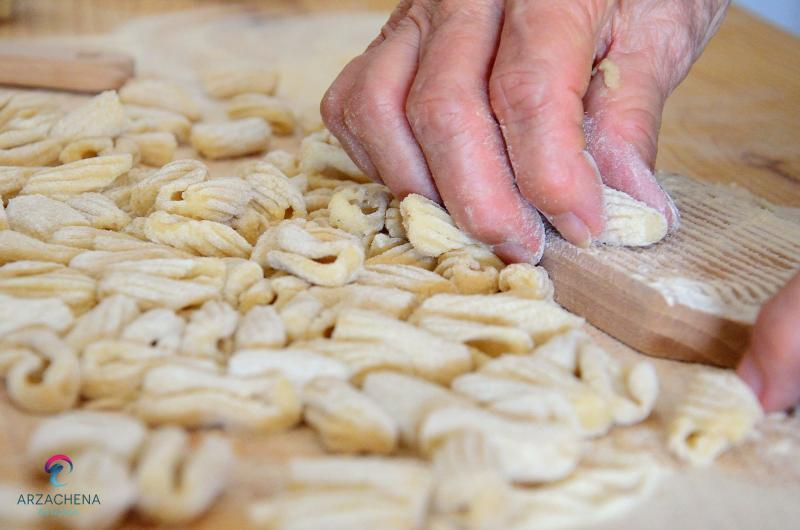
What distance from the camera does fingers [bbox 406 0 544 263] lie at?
113 centimetres

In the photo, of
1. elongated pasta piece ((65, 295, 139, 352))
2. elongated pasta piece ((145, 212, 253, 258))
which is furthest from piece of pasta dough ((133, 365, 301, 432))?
elongated pasta piece ((145, 212, 253, 258))

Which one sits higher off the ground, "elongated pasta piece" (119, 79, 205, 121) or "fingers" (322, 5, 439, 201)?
"fingers" (322, 5, 439, 201)

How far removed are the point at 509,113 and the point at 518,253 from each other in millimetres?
203

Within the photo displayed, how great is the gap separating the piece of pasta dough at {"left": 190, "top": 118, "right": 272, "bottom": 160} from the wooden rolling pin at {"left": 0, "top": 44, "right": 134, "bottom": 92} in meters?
0.37

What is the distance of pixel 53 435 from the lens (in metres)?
0.79

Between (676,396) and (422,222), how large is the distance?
422mm

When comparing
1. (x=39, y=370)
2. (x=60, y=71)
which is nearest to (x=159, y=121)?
(x=60, y=71)

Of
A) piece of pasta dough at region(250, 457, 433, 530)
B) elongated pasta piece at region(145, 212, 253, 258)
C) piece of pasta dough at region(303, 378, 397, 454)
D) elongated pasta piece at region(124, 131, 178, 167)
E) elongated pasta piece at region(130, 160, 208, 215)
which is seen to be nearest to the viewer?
piece of pasta dough at region(250, 457, 433, 530)

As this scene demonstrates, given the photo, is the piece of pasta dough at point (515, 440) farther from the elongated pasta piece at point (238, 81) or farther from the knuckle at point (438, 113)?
the elongated pasta piece at point (238, 81)

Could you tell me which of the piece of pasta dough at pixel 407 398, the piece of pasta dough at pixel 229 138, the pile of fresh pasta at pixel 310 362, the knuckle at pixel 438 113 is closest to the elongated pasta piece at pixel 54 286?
the pile of fresh pasta at pixel 310 362

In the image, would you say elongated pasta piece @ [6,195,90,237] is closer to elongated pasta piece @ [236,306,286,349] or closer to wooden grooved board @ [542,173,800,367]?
elongated pasta piece @ [236,306,286,349]

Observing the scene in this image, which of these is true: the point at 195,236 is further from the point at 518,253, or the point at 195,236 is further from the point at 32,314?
the point at 518,253

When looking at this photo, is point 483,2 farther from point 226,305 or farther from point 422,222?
point 226,305

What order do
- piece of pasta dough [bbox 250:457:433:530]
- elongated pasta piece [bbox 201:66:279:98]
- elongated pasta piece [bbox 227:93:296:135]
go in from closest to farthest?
piece of pasta dough [bbox 250:457:433:530] → elongated pasta piece [bbox 227:93:296:135] → elongated pasta piece [bbox 201:66:279:98]
